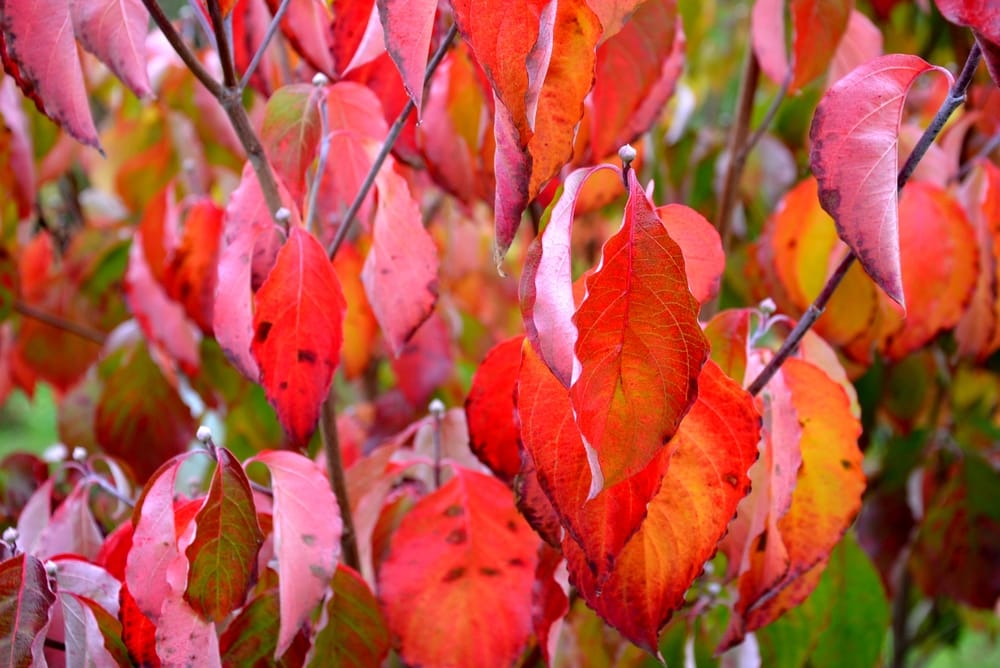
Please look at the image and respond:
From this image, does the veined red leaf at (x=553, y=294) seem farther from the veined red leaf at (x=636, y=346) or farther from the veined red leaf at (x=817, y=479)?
the veined red leaf at (x=817, y=479)

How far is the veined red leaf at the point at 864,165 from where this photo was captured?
0.44 metres

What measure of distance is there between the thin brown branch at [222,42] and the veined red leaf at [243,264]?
0.08 m

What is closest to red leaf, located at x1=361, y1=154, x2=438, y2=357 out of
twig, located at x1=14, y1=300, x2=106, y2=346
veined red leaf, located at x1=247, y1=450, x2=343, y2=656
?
veined red leaf, located at x1=247, y1=450, x2=343, y2=656

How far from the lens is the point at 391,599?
633mm

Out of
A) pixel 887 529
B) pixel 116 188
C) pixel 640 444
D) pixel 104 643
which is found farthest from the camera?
pixel 116 188

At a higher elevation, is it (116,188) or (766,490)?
(766,490)

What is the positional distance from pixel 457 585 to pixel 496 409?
0.41ft

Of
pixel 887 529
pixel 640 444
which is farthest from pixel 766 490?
pixel 887 529

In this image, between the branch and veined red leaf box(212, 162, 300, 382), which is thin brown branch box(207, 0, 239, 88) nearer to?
veined red leaf box(212, 162, 300, 382)

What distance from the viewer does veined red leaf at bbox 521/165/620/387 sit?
387 millimetres

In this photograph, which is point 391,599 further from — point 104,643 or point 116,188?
point 116,188

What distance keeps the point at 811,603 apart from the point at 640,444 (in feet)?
1.64

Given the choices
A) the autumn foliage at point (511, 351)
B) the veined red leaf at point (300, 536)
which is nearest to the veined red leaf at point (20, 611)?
the autumn foliage at point (511, 351)

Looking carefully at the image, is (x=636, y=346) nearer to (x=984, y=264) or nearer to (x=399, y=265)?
(x=399, y=265)
